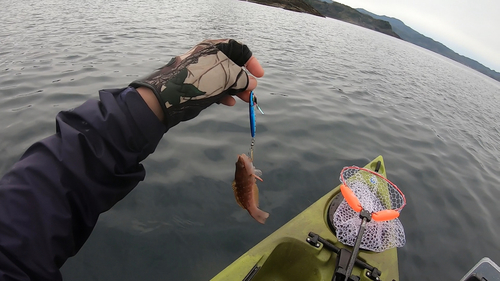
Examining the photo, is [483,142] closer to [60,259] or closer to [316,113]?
[316,113]

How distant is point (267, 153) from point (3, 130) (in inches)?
226

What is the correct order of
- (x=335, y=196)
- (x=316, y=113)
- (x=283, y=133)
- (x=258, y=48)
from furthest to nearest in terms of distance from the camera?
(x=258, y=48) → (x=316, y=113) → (x=283, y=133) → (x=335, y=196)

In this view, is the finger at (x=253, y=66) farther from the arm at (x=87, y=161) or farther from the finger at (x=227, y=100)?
the finger at (x=227, y=100)

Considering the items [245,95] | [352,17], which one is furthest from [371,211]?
[352,17]

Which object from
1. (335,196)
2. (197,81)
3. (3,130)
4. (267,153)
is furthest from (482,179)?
(3,130)

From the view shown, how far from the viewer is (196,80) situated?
2.09m

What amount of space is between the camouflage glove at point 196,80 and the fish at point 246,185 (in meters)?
0.88

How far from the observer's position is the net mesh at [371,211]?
3371 millimetres

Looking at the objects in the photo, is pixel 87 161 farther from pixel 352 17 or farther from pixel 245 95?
pixel 352 17

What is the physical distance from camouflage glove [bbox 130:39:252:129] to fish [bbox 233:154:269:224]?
0.88 metres

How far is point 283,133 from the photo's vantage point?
21.2 feet

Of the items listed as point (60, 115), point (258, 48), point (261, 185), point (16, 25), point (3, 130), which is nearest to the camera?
point (60, 115)

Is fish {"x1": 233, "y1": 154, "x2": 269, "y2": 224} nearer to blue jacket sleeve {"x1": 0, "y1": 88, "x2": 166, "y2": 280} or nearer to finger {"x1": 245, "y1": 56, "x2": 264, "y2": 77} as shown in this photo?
finger {"x1": 245, "y1": 56, "x2": 264, "y2": 77}

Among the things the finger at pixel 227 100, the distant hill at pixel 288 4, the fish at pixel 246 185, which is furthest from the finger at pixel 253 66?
the distant hill at pixel 288 4
